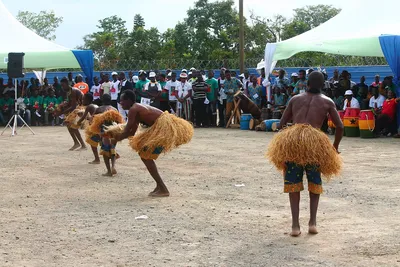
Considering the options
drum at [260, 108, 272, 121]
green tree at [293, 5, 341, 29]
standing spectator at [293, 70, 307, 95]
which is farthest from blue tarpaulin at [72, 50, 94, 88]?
green tree at [293, 5, 341, 29]

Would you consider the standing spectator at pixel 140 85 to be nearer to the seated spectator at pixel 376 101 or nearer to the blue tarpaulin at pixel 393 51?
the seated spectator at pixel 376 101

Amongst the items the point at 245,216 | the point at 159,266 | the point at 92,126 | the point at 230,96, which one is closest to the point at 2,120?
the point at 230,96

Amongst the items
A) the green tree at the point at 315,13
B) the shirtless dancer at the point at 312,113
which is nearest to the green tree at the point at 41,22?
the green tree at the point at 315,13

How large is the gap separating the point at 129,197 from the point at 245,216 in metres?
2.03

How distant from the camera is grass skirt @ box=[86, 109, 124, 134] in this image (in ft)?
36.2

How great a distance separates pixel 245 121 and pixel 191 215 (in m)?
12.6

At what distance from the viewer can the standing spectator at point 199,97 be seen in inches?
826

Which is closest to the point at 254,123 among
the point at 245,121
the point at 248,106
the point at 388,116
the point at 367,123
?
the point at 245,121

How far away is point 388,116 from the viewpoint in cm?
1689

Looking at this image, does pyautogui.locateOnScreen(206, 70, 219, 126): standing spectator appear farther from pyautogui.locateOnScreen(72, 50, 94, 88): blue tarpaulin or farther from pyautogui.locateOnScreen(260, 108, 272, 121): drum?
pyautogui.locateOnScreen(72, 50, 94, 88): blue tarpaulin

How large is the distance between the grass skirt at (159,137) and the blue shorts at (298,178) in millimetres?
2481

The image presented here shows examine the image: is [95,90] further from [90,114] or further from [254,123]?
[90,114]

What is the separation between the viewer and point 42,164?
13.0 metres

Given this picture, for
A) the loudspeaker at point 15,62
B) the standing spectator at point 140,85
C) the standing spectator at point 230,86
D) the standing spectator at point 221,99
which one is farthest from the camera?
the standing spectator at point 140,85
